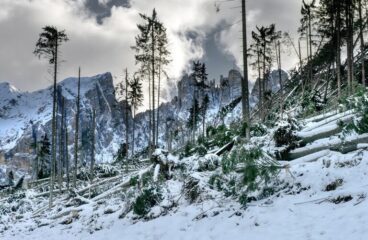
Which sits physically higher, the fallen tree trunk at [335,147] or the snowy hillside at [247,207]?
the fallen tree trunk at [335,147]

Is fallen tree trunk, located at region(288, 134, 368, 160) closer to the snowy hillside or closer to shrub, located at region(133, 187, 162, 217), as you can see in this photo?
the snowy hillside

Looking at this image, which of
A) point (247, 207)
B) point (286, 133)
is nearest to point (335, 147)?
point (286, 133)

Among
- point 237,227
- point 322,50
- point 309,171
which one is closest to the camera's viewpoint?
point 237,227

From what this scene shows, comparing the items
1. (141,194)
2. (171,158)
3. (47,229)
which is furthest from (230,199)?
(47,229)

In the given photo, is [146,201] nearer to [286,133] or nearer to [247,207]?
[247,207]

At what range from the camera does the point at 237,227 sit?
9.46 metres

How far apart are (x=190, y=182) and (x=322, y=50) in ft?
86.2

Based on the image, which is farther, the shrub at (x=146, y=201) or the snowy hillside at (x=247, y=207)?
the shrub at (x=146, y=201)

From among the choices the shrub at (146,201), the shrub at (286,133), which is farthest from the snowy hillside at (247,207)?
the shrub at (286,133)

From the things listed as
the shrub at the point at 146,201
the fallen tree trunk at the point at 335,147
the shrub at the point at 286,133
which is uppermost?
the shrub at the point at 286,133

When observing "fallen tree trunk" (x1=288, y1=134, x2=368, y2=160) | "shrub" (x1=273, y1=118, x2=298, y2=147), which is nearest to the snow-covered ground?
"fallen tree trunk" (x1=288, y1=134, x2=368, y2=160)

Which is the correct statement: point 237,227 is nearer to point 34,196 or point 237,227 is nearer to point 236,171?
point 236,171

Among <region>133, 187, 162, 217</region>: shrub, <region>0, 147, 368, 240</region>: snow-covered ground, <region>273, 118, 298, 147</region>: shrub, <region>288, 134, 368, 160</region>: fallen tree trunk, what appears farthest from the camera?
<region>133, 187, 162, 217</region>: shrub

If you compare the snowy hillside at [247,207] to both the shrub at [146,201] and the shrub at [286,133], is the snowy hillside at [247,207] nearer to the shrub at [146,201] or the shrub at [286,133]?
the shrub at [146,201]
